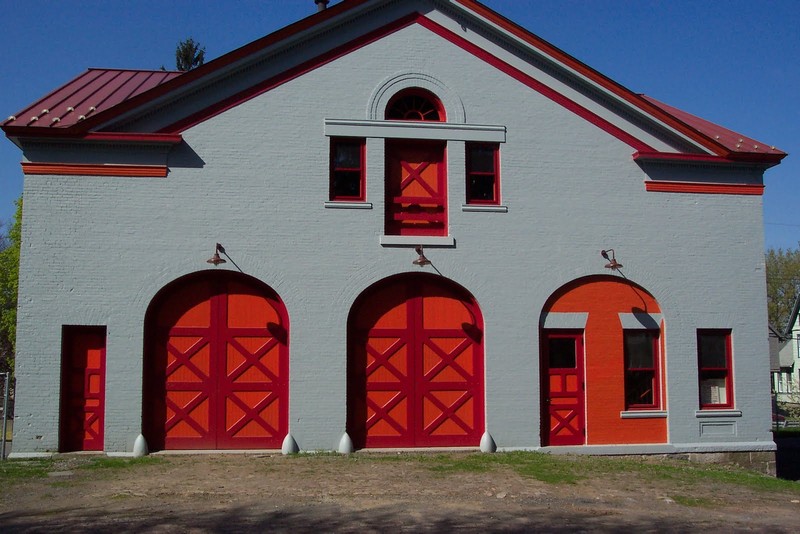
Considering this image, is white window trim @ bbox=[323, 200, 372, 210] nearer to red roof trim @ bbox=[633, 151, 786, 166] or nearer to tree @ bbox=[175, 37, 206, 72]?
red roof trim @ bbox=[633, 151, 786, 166]

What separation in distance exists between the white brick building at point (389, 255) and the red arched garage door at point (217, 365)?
41mm

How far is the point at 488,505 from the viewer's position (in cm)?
1063

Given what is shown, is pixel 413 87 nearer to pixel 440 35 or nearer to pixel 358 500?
pixel 440 35

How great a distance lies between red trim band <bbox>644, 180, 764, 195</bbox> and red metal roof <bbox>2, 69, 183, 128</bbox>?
34.1 ft

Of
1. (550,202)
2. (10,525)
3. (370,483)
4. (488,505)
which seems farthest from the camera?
(550,202)

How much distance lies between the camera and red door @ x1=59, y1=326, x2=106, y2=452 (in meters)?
14.4

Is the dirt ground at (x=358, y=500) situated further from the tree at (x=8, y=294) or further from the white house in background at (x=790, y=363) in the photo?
the white house in background at (x=790, y=363)

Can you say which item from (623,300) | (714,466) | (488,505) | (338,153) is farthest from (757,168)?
(488,505)

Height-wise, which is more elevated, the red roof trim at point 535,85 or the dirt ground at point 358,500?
the red roof trim at point 535,85

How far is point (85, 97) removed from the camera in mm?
16141

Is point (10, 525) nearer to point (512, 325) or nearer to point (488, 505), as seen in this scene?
point (488, 505)

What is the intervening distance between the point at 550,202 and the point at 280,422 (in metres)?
6.77

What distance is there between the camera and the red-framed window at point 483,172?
51.9 feet

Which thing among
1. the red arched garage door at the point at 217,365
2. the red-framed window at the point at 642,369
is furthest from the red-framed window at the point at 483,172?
the red arched garage door at the point at 217,365
